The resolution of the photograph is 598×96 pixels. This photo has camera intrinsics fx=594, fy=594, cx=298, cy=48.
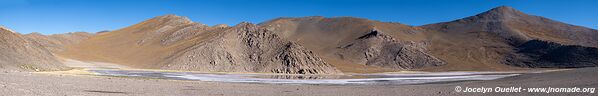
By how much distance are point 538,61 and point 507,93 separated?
164m

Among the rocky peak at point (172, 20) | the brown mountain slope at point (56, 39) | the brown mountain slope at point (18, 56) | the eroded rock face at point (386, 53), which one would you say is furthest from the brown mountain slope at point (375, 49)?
the brown mountain slope at point (18, 56)

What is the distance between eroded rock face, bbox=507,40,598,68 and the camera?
557 ft

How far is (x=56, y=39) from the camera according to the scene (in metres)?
128

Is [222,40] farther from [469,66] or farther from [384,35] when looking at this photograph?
[384,35]

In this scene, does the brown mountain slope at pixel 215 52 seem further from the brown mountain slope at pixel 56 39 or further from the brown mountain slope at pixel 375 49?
the brown mountain slope at pixel 375 49

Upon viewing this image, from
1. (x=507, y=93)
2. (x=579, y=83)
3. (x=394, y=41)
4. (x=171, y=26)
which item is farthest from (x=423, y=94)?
(x=394, y=41)

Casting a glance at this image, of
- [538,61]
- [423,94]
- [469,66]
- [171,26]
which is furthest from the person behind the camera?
[538,61]

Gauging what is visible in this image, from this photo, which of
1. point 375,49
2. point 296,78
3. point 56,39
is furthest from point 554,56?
point 296,78

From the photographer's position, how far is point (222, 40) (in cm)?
9875

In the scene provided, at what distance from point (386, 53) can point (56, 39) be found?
8868cm

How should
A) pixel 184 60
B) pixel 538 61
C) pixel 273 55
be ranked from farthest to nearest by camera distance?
1. pixel 538 61
2. pixel 273 55
3. pixel 184 60

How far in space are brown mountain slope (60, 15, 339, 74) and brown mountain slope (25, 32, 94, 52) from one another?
2.65 m

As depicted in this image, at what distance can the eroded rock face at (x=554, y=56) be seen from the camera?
557ft

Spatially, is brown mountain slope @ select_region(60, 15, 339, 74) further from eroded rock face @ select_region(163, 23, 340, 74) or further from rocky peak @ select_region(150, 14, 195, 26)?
rocky peak @ select_region(150, 14, 195, 26)
